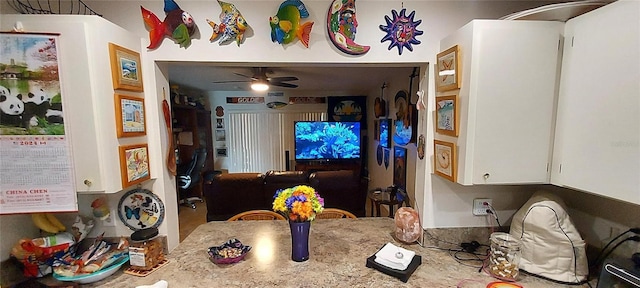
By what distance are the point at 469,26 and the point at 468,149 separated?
576mm

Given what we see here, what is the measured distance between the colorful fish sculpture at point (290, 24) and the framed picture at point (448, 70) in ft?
2.44

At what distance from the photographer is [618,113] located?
931 millimetres

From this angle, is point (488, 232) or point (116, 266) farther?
point (488, 232)

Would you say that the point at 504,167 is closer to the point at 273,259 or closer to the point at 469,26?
the point at 469,26

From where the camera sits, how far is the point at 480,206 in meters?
1.51

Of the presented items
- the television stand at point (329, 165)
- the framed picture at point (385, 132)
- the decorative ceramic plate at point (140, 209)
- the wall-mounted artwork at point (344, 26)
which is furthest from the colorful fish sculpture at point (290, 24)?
the television stand at point (329, 165)

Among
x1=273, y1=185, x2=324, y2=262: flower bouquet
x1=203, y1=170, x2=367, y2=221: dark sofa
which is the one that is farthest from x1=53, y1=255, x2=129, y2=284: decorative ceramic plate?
x1=203, y1=170, x2=367, y2=221: dark sofa

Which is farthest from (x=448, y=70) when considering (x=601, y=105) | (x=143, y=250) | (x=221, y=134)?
(x=221, y=134)

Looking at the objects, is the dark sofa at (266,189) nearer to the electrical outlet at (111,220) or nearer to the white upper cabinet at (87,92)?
the electrical outlet at (111,220)

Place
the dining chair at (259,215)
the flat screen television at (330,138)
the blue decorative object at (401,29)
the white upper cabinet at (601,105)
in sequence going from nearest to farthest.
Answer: the white upper cabinet at (601,105) → the blue decorative object at (401,29) → the dining chair at (259,215) → the flat screen television at (330,138)

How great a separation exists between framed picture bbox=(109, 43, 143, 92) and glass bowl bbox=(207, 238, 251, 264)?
0.98 metres

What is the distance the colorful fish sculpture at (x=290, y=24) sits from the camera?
1.32 metres

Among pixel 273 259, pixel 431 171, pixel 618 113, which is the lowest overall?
pixel 273 259

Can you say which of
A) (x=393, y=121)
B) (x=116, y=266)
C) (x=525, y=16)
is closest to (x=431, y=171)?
(x=525, y=16)
